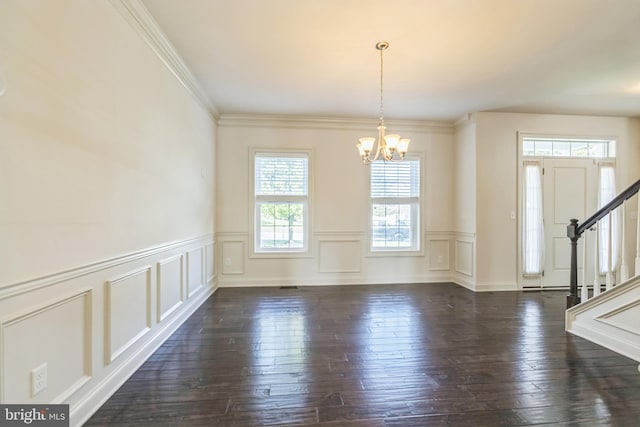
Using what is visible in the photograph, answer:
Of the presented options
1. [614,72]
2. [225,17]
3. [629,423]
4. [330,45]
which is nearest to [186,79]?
[225,17]

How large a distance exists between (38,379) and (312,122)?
13.9ft

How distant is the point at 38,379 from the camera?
1410 millimetres

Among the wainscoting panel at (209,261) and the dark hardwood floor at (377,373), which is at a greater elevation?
the wainscoting panel at (209,261)

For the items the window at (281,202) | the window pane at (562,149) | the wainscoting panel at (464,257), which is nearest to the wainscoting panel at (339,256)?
the window at (281,202)

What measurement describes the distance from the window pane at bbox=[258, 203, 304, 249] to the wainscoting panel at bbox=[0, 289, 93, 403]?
3.17 m

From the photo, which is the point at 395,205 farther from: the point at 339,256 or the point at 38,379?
the point at 38,379

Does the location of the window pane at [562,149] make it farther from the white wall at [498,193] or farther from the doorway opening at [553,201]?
the white wall at [498,193]

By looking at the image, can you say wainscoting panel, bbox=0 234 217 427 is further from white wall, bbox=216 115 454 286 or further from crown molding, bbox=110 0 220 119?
white wall, bbox=216 115 454 286

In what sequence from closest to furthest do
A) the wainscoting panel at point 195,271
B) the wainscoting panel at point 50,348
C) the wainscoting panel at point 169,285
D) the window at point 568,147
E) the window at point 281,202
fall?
the wainscoting panel at point 50,348 → the wainscoting panel at point 169,285 → the wainscoting panel at point 195,271 → the window at point 568,147 → the window at point 281,202

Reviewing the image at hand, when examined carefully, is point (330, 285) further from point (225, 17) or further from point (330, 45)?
point (225, 17)

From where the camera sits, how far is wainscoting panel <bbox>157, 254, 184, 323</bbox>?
2.68 meters

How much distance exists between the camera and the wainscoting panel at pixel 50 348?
50.3 inches

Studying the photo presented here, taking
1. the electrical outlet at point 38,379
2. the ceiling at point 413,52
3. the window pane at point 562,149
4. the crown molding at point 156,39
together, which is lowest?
the electrical outlet at point 38,379

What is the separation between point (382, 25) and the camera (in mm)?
2408
